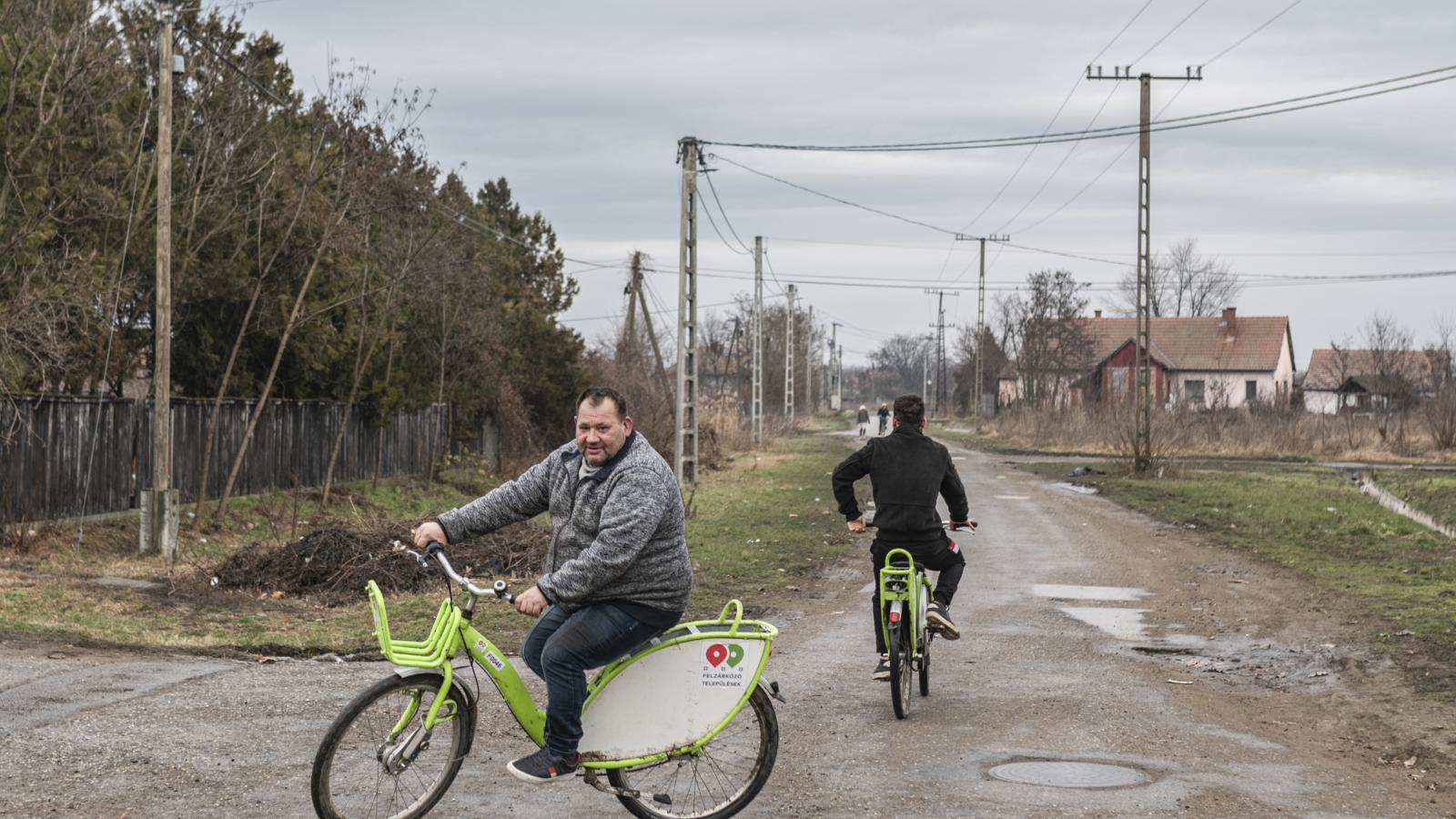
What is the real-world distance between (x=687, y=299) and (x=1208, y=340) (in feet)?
246

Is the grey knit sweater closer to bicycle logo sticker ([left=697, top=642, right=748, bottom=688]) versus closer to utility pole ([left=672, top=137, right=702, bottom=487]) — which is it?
bicycle logo sticker ([left=697, top=642, right=748, bottom=688])

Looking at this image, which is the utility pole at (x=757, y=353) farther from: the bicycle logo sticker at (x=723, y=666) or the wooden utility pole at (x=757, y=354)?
the bicycle logo sticker at (x=723, y=666)

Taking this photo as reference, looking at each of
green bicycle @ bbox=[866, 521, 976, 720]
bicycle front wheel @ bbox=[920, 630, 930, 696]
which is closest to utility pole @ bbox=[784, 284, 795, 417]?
bicycle front wheel @ bbox=[920, 630, 930, 696]

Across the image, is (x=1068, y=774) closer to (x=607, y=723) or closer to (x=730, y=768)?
(x=730, y=768)

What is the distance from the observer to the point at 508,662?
6098 mm

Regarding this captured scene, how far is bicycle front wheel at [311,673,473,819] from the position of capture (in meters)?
5.71

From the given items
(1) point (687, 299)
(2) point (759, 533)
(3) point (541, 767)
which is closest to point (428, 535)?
(3) point (541, 767)

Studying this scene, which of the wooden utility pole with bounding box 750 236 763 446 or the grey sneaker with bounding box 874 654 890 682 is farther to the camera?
the wooden utility pole with bounding box 750 236 763 446

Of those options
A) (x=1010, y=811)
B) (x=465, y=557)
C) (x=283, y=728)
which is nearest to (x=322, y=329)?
(x=465, y=557)

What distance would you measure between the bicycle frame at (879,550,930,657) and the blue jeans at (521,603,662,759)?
3.11 m

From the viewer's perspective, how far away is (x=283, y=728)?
8.06 m

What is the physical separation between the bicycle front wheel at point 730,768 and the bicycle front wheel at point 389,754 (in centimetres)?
79

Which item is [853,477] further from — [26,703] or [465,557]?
[465,557]

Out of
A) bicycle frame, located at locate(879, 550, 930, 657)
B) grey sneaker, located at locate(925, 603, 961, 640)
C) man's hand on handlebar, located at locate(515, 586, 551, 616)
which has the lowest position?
grey sneaker, located at locate(925, 603, 961, 640)
